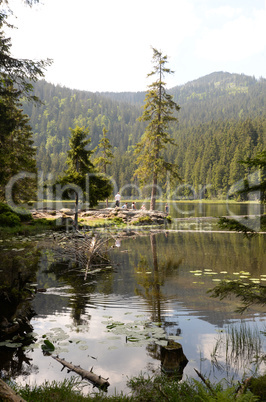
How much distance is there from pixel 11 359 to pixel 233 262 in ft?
31.9

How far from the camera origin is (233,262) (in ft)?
41.3

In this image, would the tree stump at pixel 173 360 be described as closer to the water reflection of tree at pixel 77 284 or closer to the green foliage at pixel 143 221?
the water reflection of tree at pixel 77 284

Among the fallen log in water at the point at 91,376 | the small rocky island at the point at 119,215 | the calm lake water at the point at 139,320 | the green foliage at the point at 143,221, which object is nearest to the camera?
the fallen log in water at the point at 91,376

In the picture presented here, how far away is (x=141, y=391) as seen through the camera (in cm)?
411

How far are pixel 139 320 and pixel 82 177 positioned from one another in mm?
17536

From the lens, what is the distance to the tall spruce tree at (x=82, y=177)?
2314cm

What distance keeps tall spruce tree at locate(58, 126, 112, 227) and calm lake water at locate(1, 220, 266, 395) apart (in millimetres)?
10819

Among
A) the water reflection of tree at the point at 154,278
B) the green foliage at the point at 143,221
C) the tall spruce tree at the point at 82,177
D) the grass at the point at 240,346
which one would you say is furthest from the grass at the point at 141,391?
the green foliage at the point at 143,221

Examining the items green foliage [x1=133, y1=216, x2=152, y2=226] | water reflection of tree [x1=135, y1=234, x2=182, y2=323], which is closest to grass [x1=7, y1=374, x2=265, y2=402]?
water reflection of tree [x1=135, y1=234, x2=182, y2=323]

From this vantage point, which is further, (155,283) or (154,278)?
(154,278)

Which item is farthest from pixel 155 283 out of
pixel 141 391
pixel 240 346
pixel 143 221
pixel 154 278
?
pixel 143 221

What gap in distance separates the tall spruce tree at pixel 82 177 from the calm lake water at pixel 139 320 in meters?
10.8

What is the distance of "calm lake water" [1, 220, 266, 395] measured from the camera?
16.1 feet

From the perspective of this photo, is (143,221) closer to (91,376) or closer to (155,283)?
(155,283)
